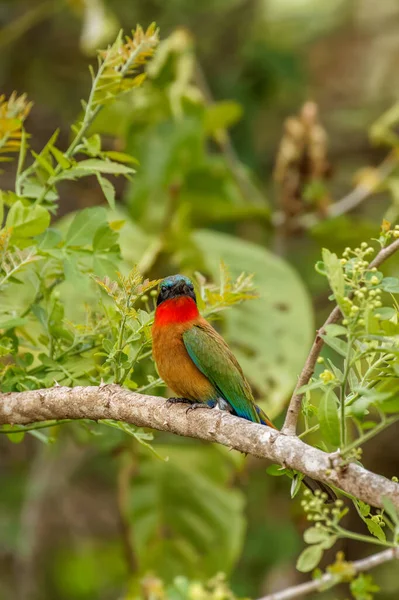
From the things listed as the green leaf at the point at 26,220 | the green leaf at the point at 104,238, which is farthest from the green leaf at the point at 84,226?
the green leaf at the point at 26,220

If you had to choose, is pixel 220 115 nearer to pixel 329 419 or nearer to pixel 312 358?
pixel 312 358

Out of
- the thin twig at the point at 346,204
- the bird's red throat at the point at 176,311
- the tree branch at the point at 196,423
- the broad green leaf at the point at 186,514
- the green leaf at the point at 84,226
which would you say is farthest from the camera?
the thin twig at the point at 346,204

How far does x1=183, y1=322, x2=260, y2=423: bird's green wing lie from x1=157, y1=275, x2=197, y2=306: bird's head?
12cm

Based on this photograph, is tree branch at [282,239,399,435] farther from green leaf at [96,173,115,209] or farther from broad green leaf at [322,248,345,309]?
green leaf at [96,173,115,209]

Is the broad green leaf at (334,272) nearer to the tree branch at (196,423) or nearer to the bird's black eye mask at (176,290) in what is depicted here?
the tree branch at (196,423)

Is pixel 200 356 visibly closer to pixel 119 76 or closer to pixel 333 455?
pixel 119 76

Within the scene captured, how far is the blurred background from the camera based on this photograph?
11.3ft

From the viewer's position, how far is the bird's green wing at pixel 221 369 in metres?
1.95

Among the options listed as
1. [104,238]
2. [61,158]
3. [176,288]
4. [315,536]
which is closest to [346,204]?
[176,288]

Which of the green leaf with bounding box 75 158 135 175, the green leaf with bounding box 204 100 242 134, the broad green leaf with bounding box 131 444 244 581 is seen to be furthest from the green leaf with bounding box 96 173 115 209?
the green leaf with bounding box 204 100 242 134

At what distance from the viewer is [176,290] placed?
2176mm

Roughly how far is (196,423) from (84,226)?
518 mm

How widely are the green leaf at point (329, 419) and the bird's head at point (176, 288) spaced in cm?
95

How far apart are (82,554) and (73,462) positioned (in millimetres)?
799
